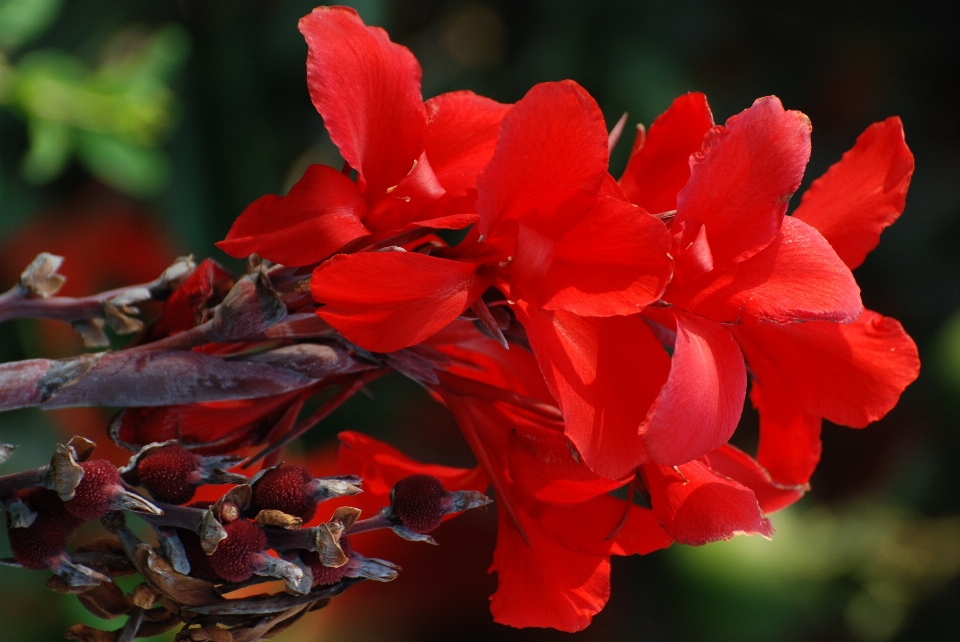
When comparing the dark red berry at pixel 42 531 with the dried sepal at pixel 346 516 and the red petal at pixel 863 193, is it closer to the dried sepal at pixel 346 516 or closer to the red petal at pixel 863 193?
the dried sepal at pixel 346 516

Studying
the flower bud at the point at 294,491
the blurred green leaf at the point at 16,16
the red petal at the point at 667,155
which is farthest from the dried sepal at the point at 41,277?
the blurred green leaf at the point at 16,16

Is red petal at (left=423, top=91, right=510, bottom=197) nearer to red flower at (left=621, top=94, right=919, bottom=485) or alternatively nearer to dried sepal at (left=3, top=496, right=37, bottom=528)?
red flower at (left=621, top=94, right=919, bottom=485)

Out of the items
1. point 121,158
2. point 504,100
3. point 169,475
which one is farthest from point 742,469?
point 504,100

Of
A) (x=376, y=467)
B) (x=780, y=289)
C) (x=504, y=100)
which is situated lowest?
(x=504, y=100)

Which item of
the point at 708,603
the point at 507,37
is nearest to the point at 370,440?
the point at 708,603

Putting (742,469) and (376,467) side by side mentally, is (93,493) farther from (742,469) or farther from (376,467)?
(742,469)
